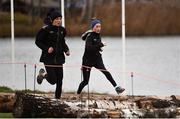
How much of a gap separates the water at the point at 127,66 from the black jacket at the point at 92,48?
124 inches

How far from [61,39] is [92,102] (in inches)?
54.4

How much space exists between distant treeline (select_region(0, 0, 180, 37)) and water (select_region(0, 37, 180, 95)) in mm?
744

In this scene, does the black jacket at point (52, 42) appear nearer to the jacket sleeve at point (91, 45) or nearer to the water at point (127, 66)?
the jacket sleeve at point (91, 45)

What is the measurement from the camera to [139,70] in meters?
31.3

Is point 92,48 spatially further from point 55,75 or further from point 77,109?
point 77,109

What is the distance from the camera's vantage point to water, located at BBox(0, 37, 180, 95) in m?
24.1

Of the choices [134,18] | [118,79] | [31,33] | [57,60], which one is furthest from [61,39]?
[31,33]

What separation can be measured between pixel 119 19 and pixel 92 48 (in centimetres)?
3747

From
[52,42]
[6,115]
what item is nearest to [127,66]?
[52,42]

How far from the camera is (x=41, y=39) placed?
15898mm

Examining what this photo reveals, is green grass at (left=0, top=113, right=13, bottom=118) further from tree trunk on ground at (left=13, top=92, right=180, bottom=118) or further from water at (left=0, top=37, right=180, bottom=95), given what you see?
water at (left=0, top=37, right=180, bottom=95)

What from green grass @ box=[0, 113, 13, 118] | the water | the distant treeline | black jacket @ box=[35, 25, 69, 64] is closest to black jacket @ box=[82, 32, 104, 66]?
black jacket @ box=[35, 25, 69, 64]

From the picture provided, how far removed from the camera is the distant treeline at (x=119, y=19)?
51.2 m

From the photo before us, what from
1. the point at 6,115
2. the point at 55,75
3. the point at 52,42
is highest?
the point at 52,42
